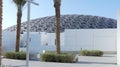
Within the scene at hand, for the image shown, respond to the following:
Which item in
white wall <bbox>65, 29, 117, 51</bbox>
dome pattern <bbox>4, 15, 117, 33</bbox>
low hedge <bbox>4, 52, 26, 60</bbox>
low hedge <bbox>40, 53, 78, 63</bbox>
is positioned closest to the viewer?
low hedge <bbox>40, 53, 78, 63</bbox>

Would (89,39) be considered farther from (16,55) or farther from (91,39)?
(16,55)

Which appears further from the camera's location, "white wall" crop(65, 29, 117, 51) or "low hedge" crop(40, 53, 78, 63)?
"white wall" crop(65, 29, 117, 51)

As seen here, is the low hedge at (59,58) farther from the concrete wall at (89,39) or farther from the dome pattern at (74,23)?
the dome pattern at (74,23)

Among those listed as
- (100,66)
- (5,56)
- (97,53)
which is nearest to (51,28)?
(97,53)

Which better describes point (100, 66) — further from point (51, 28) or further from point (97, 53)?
point (51, 28)

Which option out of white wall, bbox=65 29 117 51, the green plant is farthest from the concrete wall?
the green plant

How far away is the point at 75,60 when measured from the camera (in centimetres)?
2555

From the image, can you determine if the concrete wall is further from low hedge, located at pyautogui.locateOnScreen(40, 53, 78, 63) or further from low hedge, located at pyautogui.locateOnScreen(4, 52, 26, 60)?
low hedge, located at pyautogui.locateOnScreen(40, 53, 78, 63)

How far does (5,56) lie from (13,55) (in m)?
1.46

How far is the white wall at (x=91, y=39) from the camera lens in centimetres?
5344

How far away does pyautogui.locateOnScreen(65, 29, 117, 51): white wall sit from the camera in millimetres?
53438

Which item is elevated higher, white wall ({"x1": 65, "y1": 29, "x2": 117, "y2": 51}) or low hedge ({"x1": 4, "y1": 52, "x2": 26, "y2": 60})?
white wall ({"x1": 65, "y1": 29, "x2": 117, "y2": 51})

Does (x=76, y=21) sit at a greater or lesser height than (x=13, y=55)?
greater

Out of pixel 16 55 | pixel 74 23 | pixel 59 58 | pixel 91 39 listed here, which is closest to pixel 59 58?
pixel 59 58
